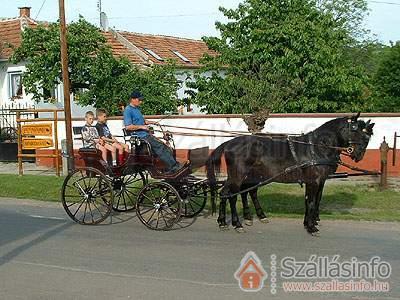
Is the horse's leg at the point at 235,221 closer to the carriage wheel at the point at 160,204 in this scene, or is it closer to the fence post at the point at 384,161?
the carriage wheel at the point at 160,204

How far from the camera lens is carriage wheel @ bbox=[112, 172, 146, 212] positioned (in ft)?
37.0

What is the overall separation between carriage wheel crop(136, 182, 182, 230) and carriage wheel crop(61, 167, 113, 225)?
2.27ft

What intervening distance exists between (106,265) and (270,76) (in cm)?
1257

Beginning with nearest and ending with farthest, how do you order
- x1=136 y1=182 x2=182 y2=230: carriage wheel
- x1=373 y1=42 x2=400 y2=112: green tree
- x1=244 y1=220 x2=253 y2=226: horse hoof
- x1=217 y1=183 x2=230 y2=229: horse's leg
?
1. x1=217 y1=183 x2=230 y2=229: horse's leg
2. x1=136 y1=182 x2=182 y2=230: carriage wheel
3. x1=244 y1=220 x2=253 y2=226: horse hoof
4. x1=373 y1=42 x2=400 y2=112: green tree

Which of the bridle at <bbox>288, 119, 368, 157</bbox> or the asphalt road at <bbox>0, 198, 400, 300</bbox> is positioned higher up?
the bridle at <bbox>288, 119, 368, 157</bbox>

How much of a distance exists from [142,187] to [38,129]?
7624 mm

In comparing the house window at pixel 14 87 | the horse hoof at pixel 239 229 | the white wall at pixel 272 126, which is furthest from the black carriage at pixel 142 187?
the house window at pixel 14 87

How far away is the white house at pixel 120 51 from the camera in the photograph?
101 ft

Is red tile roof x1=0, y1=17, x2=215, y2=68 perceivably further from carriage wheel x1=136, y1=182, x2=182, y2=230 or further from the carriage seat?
carriage wheel x1=136, y1=182, x2=182, y2=230

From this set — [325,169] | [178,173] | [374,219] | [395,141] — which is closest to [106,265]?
[178,173]

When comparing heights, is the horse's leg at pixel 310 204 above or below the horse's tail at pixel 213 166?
below
